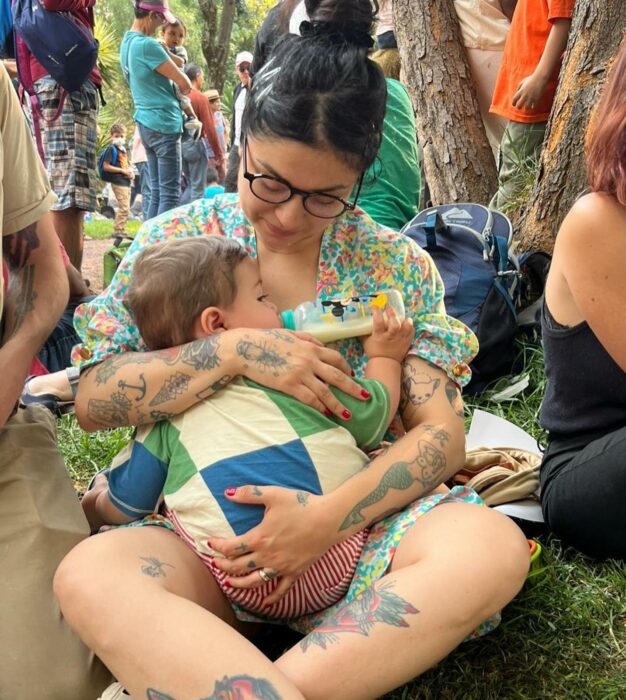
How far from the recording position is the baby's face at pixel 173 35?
793 cm

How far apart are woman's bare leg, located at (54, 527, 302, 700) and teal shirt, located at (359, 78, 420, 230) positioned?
7.13 ft

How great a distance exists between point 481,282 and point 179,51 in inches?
252

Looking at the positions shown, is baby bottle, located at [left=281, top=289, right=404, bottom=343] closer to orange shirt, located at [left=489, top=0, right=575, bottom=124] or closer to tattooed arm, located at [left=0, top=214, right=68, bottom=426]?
tattooed arm, located at [left=0, top=214, right=68, bottom=426]

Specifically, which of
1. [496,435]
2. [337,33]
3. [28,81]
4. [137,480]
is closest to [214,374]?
[137,480]

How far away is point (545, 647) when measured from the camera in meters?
1.80

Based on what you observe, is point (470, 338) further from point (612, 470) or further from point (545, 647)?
point (545, 647)

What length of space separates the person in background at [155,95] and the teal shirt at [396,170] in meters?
3.59

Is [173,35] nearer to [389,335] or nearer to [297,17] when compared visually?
[297,17]

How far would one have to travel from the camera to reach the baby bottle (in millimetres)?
1897

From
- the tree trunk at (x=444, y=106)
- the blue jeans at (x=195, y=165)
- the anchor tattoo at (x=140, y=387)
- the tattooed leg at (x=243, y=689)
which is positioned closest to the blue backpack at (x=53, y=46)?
the tree trunk at (x=444, y=106)

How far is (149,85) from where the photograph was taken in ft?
22.2

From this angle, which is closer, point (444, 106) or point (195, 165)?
point (444, 106)

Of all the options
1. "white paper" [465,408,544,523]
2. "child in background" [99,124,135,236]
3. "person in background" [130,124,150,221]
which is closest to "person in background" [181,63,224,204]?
"person in background" [130,124,150,221]

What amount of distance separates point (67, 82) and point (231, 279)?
2976mm
